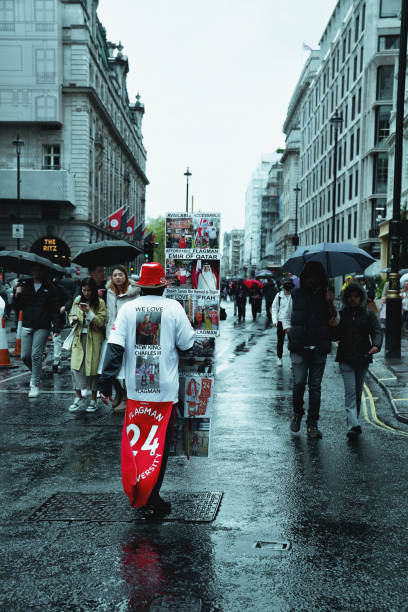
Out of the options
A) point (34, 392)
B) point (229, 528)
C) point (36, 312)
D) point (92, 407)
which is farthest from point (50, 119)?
point (229, 528)

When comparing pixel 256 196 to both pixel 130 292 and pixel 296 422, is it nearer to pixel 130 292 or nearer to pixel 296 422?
pixel 130 292

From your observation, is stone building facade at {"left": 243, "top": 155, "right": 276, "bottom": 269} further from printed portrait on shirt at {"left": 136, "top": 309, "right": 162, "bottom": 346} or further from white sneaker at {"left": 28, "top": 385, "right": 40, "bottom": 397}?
printed portrait on shirt at {"left": 136, "top": 309, "right": 162, "bottom": 346}

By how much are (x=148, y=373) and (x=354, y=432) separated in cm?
338

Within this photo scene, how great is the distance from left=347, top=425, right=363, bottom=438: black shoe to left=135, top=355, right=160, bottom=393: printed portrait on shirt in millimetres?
3251

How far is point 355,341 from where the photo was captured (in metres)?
7.27

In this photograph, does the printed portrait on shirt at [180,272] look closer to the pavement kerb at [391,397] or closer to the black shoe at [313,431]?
the black shoe at [313,431]

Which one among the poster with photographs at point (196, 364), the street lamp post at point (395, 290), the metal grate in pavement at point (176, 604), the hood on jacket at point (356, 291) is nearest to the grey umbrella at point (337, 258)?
the hood on jacket at point (356, 291)

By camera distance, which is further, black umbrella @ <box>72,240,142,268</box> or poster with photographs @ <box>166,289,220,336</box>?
black umbrella @ <box>72,240,142,268</box>

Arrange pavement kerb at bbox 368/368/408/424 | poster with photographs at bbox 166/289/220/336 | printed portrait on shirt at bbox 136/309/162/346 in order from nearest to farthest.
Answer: printed portrait on shirt at bbox 136/309/162/346 < poster with photographs at bbox 166/289/220/336 < pavement kerb at bbox 368/368/408/424

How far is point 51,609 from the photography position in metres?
3.33

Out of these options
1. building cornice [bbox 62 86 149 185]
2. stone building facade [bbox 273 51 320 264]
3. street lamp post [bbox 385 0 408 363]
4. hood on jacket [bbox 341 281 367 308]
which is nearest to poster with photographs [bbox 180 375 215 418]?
hood on jacket [bbox 341 281 367 308]

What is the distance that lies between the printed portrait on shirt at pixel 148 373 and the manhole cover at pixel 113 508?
956 millimetres

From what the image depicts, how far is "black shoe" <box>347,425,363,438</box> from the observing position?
7.14 m

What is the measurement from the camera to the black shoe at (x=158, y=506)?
15.3 ft
